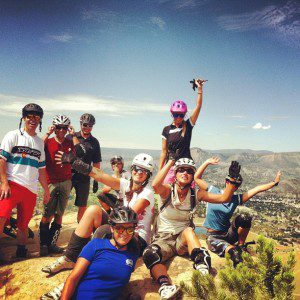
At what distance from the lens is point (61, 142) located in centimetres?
671

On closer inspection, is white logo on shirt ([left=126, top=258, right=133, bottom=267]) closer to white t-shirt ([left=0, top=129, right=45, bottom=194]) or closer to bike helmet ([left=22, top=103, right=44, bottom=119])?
white t-shirt ([left=0, top=129, right=45, bottom=194])

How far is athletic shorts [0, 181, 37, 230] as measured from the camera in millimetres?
5453

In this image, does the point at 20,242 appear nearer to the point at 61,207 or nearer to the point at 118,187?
the point at 61,207

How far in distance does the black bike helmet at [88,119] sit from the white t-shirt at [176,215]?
11.4ft

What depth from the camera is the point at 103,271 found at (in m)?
4.00

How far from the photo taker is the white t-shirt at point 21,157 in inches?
218

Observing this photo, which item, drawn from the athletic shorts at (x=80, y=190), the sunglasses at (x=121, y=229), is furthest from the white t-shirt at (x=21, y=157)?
the sunglasses at (x=121, y=229)

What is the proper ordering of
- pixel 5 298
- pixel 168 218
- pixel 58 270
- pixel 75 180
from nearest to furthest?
pixel 5 298
pixel 58 270
pixel 168 218
pixel 75 180

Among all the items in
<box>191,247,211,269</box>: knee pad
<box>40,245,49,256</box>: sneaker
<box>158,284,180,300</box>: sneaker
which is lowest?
<box>40,245,49,256</box>: sneaker

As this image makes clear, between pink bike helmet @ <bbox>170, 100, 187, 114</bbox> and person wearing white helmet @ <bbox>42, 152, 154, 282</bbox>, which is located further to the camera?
pink bike helmet @ <bbox>170, 100, 187, 114</bbox>

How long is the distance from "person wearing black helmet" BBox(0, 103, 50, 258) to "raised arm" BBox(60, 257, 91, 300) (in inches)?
100

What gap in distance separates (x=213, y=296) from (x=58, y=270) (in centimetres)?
333

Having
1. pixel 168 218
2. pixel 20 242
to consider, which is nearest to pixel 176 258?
pixel 168 218

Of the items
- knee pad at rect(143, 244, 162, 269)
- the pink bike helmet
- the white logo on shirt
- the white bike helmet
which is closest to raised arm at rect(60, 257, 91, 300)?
the white logo on shirt
